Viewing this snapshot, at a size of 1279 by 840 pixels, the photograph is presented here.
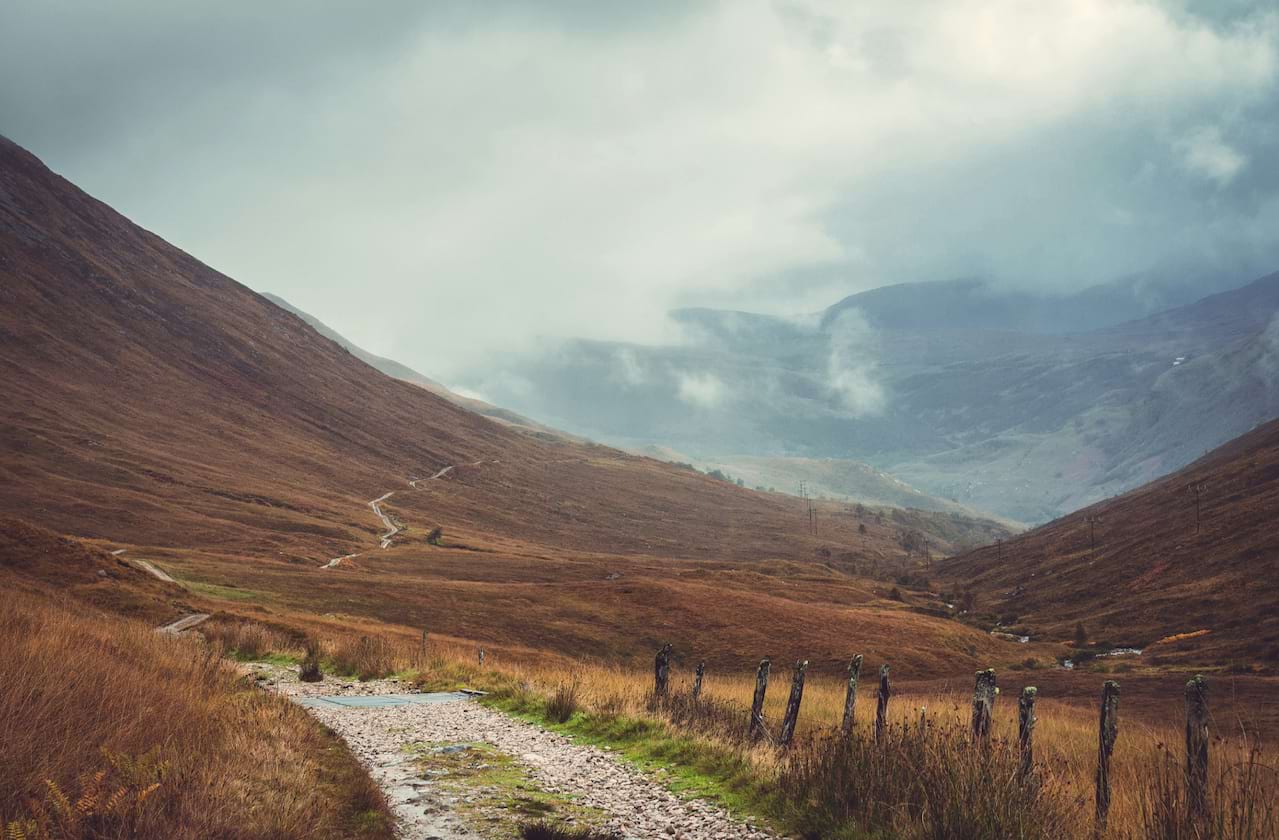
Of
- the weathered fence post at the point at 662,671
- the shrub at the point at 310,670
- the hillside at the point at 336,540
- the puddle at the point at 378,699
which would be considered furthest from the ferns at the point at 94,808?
the hillside at the point at 336,540

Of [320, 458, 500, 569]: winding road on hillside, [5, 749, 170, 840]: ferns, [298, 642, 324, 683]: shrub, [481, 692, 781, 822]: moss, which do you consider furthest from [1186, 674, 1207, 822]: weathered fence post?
[320, 458, 500, 569]: winding road on hillside

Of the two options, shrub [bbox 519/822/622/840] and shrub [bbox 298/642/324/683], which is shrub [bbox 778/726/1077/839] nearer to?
shrub [bbox 519/822/622/840]

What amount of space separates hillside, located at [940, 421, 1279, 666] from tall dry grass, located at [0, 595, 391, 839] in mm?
60376

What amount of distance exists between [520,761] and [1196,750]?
9.42 m

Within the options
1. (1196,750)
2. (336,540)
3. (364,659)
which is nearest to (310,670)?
(364,659)

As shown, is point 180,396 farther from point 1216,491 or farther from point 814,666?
point 1216,491

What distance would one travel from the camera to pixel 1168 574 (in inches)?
3492

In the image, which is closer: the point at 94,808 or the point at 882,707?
the point at 94,808

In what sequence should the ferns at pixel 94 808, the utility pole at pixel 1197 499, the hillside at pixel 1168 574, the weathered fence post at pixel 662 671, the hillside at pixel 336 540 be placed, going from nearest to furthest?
the ferns at pixel 94 808
the weathered fence post at pixel 662 671
the hillside at pixel 336 540
the hillside at pixel 1168 574
the utility pole at pixel 1197 499

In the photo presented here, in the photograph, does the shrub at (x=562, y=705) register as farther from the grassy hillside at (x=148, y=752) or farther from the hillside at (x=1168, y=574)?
the hillside at (x=1168, y=574)

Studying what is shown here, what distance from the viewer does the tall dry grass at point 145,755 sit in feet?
23.0

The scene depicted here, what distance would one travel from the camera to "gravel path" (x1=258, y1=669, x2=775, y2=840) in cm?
998

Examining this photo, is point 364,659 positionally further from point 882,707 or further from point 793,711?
point 882,707

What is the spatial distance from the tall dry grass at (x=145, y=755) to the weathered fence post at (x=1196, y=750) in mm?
8359
